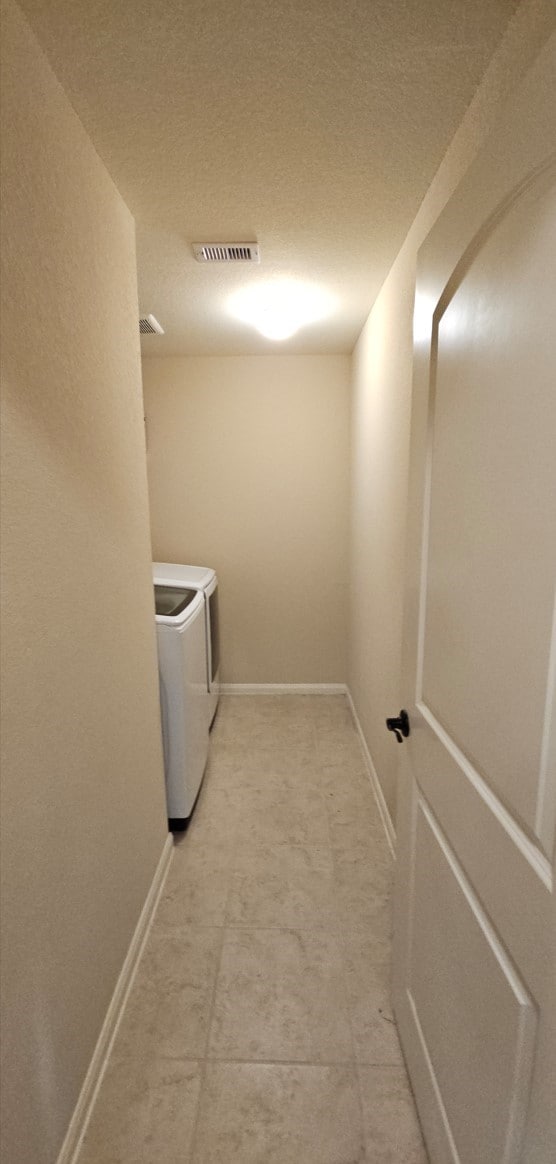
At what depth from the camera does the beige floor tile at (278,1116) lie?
43.1 inches

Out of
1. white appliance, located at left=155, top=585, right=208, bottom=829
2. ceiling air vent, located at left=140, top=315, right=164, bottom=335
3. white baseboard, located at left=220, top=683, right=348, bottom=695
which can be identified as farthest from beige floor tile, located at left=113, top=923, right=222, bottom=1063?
ceiling air vent, located at left=140, top=315, right=164, bottom=335

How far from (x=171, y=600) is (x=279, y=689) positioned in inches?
59.1

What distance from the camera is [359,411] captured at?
9.32ft

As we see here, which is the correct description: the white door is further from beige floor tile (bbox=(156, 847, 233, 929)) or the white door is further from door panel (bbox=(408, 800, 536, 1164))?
beige floor tile (bbox=(156, 847, 233, 929))

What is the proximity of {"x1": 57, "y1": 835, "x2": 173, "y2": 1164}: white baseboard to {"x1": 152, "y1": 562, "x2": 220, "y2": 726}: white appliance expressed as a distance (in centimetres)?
107

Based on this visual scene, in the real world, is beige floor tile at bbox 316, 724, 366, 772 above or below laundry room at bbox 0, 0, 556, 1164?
below

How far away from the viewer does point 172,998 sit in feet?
4.75

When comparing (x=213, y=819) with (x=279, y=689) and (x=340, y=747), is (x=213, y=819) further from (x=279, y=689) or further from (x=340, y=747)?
(x=279, y=689)

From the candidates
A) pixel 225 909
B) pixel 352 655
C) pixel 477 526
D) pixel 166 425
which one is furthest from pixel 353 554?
pixel 477 526

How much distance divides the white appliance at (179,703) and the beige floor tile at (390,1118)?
1.12m

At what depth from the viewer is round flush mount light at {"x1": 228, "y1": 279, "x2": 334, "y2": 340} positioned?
214 centimetres

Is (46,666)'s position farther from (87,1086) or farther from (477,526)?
(87,1086)

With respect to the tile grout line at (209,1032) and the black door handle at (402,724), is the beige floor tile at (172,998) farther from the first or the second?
the black door handle at (402,724)

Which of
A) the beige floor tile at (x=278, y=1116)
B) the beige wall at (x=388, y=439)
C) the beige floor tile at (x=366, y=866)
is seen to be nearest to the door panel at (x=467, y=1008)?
the beige floor tile at (x=278, y=1116)
